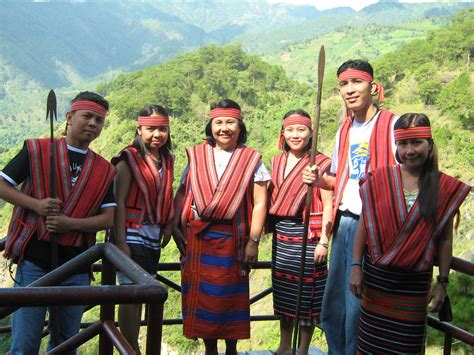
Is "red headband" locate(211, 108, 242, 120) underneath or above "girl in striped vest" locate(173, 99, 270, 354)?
above

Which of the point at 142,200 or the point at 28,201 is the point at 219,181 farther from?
the point at 28,201

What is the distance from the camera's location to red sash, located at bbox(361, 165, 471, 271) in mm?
2287

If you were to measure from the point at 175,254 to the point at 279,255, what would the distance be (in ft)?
70.8

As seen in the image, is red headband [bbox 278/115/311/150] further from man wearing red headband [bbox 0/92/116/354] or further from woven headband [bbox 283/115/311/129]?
man wearing red headband [bbox 0/92/116/354]

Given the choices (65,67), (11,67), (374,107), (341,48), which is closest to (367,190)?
(374,107)

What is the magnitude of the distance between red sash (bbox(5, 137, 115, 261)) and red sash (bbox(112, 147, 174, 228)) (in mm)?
409

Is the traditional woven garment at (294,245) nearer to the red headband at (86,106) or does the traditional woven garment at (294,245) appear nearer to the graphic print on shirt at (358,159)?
the graphic print on shirt at (358,159)

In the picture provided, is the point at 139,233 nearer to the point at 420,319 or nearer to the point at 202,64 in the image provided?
the point at 420,319

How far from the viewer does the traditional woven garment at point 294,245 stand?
317cm

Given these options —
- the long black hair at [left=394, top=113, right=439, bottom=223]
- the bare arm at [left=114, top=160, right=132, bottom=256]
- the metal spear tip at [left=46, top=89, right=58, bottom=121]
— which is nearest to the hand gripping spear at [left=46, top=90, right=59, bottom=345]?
the metal spear tip at [left=46, top=89, right=58, bottom=121]

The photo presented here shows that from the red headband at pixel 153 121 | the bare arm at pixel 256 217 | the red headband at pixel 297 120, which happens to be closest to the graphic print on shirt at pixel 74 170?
the red headband at pixel 153 121

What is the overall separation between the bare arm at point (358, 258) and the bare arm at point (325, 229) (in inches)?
18.1

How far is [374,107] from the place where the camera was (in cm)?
280

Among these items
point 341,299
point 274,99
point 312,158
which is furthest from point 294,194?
point 274,99
